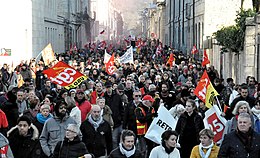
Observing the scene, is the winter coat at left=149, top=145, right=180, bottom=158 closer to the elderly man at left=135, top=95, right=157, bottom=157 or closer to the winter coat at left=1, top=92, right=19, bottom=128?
the elderly man at left=135, top=95, right=157, bottom=157

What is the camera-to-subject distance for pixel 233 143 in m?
8.30

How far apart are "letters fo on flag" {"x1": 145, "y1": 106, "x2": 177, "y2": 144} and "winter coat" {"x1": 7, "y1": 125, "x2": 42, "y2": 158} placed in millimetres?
1967

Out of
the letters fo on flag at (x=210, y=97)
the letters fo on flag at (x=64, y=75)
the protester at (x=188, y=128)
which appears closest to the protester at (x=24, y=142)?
the protester at (x=188, y=128)

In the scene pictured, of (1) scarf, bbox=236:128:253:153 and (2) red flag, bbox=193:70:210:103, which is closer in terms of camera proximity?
(1) scarf, bbox=236:128:253:153

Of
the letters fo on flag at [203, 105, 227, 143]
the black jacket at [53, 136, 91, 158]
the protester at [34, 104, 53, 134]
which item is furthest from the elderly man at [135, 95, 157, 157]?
the black jacket at [53, 136, 91, 158]

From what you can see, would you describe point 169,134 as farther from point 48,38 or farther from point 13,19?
point 48,38

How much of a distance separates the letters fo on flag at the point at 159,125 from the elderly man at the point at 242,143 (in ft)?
8.83

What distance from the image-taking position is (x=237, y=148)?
8281 mm

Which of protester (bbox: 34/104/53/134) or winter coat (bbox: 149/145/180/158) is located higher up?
protester (bbox: 34/104/53/134)

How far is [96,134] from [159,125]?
3.22 ft

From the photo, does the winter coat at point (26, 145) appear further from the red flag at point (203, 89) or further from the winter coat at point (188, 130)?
the red flag at point (203, 89)

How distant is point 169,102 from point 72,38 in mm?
57008

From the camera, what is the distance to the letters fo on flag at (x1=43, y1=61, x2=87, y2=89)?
15352 mm

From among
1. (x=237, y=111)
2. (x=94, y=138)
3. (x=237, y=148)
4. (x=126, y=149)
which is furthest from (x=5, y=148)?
(x=237, y=111)
